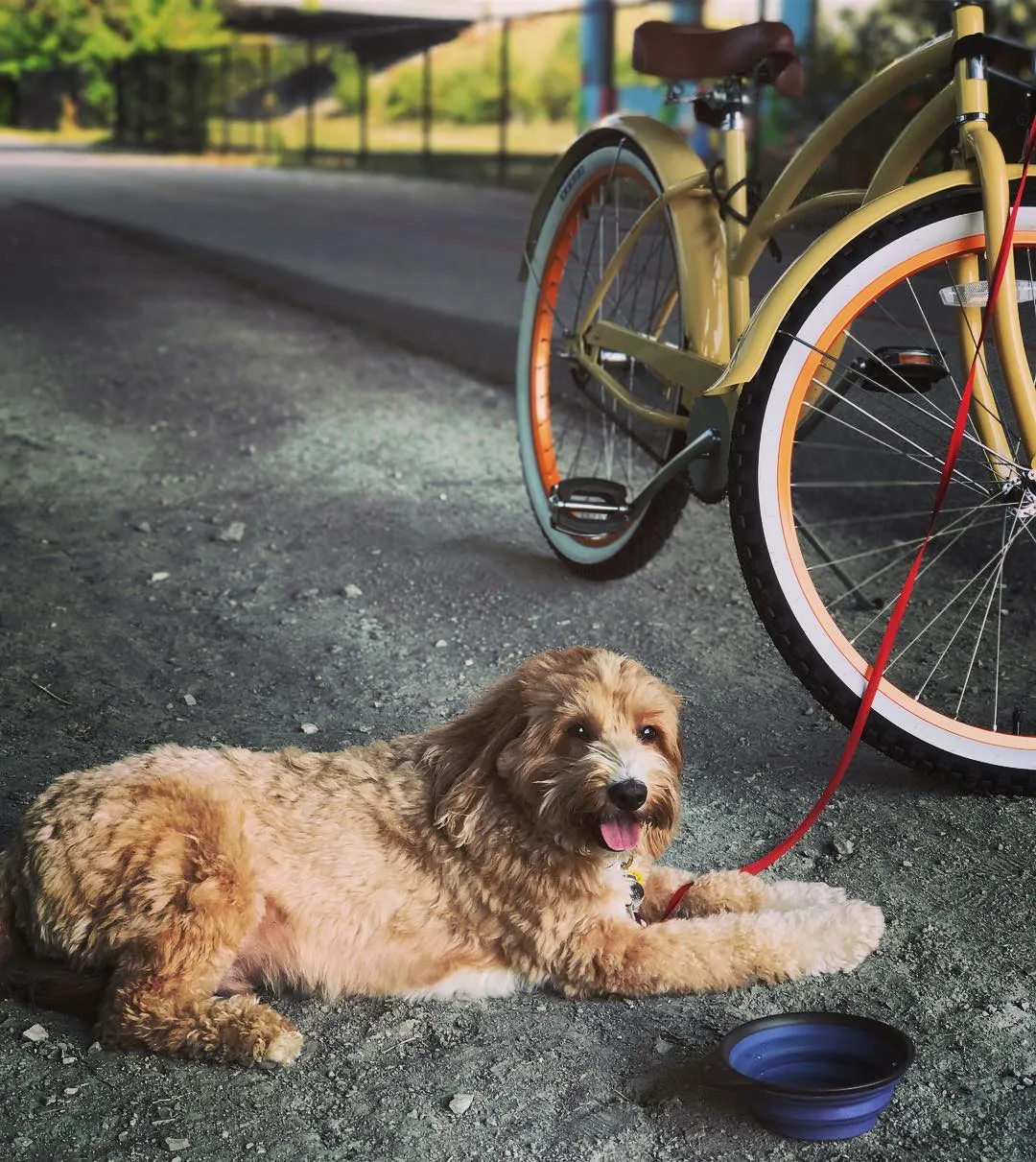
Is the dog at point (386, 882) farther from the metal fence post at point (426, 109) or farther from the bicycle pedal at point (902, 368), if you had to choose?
the metal fence post at point (426, 109)

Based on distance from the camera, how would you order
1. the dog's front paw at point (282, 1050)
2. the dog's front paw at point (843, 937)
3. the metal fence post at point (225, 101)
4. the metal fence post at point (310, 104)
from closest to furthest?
the dog's front paw at point (282, 1050)
the dog's front paw at point (843, 937)
the metal fence post at point (310, 104)
the metal fence post at point (225, 101)

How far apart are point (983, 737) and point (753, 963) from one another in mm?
916

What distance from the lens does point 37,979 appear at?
2.63 meters

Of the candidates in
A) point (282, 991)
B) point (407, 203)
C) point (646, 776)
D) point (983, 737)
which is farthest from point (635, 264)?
point (407, 203)

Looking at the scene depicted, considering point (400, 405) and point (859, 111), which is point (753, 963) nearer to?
point (859, 111)

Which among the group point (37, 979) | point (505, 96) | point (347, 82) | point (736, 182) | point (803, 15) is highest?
point (347, 82)

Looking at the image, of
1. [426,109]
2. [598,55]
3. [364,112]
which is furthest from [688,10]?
[364,112]

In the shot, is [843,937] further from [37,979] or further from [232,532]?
[232,532]

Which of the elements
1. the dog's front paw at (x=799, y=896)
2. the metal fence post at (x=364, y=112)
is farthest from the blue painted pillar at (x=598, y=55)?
the dog's front paw at (x=799, y=896)

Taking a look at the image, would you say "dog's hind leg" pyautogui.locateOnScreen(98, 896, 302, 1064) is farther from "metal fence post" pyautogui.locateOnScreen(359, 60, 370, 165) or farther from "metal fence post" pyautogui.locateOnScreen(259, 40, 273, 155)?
"metal fence post" pyautogui.locateOnScreen(259, 40, 273, 155)

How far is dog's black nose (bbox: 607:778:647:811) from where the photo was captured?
261 cm

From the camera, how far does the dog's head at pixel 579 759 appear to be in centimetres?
265

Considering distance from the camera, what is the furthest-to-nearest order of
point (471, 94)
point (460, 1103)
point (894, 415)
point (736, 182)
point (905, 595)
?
point (471, 94), point (736, 182), point (894, 415), point (905, 595), point (460, 1103)

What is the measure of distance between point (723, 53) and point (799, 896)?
8.33 ft
